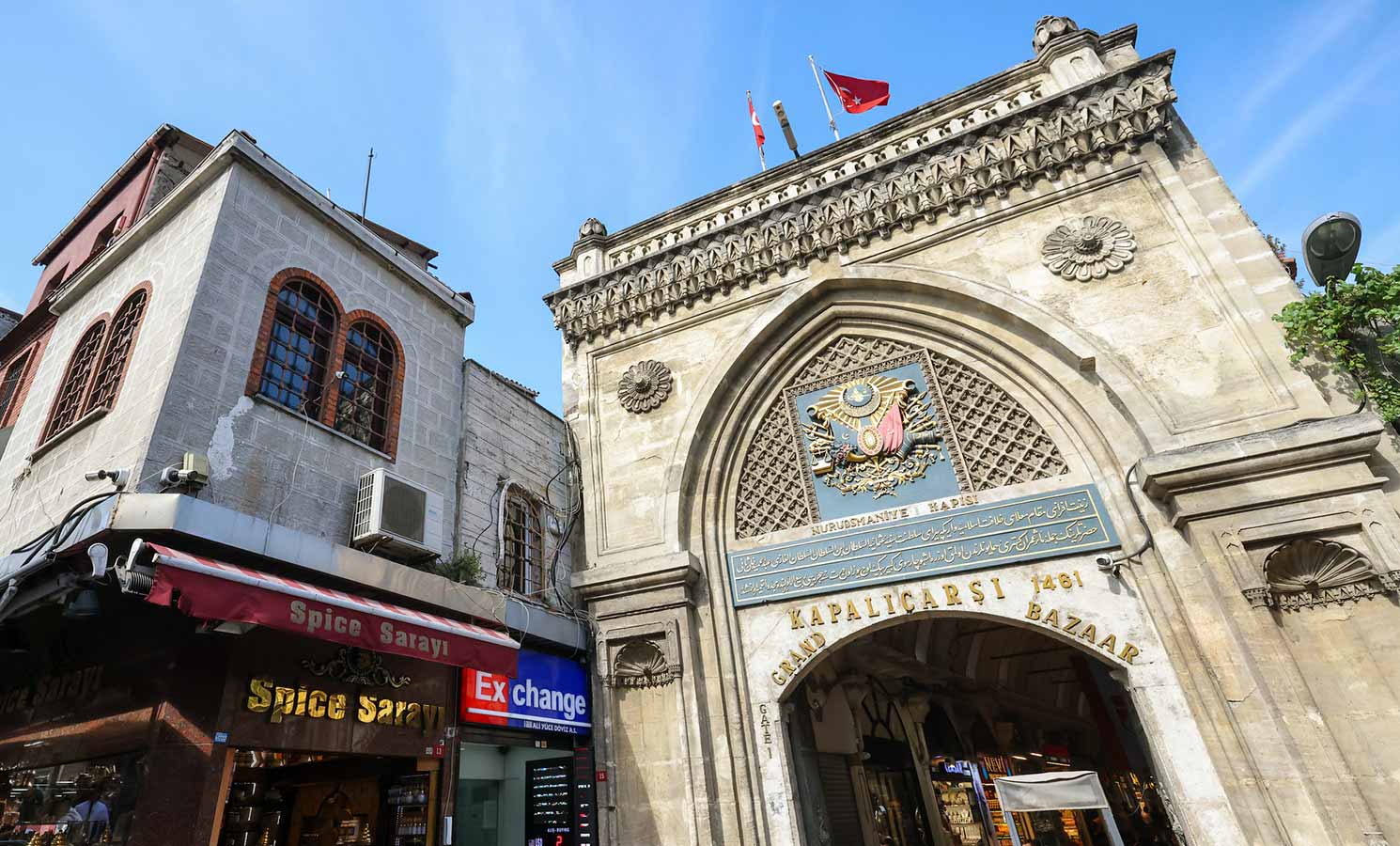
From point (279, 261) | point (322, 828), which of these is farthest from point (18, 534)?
point (322, 828)

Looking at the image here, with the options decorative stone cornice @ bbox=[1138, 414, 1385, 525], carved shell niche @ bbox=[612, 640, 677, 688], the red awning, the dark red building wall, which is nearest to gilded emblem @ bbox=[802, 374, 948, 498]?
decorative stone cornice @ bbox=[1138, 414, 1385, 525]

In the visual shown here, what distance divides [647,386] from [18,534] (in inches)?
306

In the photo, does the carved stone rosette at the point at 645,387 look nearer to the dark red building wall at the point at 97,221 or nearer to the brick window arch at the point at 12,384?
the dark red building wall at the point at 97,221

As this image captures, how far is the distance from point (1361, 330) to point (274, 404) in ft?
36.6

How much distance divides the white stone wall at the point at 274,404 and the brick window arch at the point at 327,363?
0.15 m

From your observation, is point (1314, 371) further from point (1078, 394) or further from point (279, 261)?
point (279, 261)

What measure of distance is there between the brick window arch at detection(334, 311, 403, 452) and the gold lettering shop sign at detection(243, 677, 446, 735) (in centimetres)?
332

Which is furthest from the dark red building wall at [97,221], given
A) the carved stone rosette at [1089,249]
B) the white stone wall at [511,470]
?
the carved stone rosette at [1089,249]

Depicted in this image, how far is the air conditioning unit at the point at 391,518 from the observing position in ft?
26.1

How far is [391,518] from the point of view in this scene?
8.06 meters

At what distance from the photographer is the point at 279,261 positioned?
28.8 feet

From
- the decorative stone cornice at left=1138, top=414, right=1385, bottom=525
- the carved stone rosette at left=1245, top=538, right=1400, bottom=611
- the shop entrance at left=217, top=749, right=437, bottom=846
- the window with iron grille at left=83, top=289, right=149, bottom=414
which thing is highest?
the window with iron grille at left=83, top=289, right=149, bottom=414

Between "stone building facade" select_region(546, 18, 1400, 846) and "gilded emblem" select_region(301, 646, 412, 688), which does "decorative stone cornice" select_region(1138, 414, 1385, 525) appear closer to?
"stone building facade" select_region(546, 18, 1400, 846)

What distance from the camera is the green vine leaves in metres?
5.98
